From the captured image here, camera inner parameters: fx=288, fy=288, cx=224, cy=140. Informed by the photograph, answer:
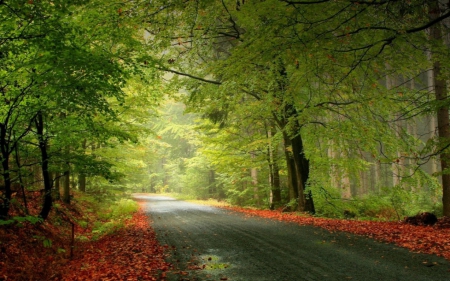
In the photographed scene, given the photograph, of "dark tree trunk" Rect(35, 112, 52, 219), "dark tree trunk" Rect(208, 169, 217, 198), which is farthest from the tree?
"dark tree trunk" Rect(208, 169, 217, 198)

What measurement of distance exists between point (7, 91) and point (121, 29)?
314cm

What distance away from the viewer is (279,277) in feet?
17.3

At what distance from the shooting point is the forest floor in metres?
5.73

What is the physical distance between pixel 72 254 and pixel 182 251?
2875 mm

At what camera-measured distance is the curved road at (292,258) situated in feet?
17.5

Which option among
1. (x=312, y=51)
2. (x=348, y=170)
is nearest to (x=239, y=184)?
(x=348, y=170)

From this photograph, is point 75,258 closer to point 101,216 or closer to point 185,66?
point 101,216

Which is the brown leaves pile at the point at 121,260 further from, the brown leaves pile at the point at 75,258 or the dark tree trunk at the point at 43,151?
the dark tree trunk at the point at 43,151

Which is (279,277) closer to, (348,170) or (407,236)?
(407,236)

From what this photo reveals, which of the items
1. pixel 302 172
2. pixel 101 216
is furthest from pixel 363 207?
pixel 101 216

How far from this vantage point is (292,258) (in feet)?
21.0

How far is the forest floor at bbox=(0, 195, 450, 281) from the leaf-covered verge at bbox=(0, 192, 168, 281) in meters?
0.02

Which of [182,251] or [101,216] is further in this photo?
[101,216]

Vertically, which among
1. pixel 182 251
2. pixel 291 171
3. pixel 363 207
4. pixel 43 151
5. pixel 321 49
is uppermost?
pixel 321 49
